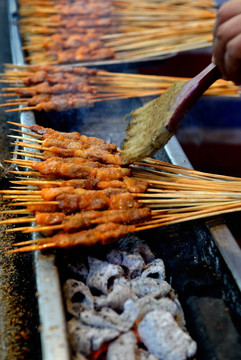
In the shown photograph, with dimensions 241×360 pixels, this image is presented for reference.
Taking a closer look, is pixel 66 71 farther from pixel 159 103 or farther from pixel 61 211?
pixel 61 211

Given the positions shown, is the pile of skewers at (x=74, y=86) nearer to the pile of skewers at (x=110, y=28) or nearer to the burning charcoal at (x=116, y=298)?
the pile of skewers at (x=110, y=28)

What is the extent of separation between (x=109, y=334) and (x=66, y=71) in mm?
3731

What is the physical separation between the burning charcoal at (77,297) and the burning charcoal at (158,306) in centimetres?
36

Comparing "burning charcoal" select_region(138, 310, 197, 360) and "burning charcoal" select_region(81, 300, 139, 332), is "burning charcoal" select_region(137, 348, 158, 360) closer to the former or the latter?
"burning charcoal" select_region(138, 310, 197, 360)

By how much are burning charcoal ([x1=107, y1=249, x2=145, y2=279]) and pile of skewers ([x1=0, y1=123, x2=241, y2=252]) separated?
292 millimetres

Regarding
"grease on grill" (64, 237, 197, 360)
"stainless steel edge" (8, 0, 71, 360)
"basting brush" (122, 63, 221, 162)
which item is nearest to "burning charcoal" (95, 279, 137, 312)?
"grease on grill" (64, 237, 197, 360)

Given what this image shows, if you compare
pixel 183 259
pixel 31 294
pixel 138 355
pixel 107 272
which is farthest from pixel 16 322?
pixel 183 259

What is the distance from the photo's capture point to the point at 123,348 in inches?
81.0

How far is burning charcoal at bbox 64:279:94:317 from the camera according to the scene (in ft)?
7.29

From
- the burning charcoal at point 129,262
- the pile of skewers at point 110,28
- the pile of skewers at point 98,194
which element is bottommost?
the burning charcoal at point 129,262

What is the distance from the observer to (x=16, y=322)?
243 centimetres

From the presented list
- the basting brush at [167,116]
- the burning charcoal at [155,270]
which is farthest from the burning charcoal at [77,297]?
the basting brush at [167,116]

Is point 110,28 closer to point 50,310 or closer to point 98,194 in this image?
point 98,194

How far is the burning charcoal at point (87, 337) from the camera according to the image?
6.70ft
